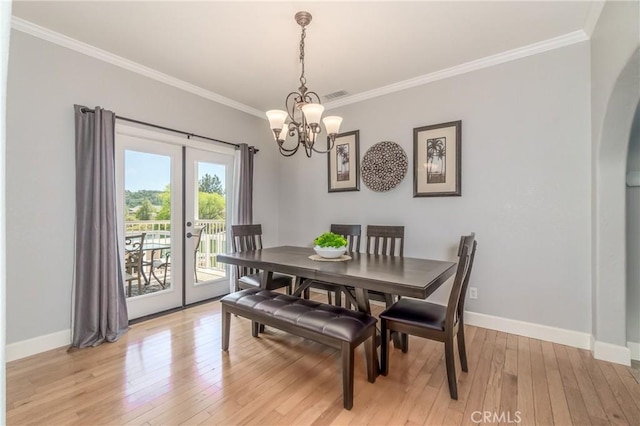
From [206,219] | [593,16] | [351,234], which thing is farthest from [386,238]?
[593,16]

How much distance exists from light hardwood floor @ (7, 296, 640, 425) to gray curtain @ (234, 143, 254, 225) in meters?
1.78

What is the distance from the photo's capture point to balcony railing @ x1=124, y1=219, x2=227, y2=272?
11.1 ft

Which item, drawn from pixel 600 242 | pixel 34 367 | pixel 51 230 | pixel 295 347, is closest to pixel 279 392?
pixel 295 347

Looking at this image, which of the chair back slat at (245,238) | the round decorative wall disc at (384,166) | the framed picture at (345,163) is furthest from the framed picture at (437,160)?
the chair back slat at (245,238)

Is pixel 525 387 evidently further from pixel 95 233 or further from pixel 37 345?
pixel 37 345

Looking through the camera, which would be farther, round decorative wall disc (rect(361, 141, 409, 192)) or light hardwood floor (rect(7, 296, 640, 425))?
round decorative wall disc (rect(361, 141, 409, 192))

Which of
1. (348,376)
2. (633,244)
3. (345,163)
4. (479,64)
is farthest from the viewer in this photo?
(345,163)

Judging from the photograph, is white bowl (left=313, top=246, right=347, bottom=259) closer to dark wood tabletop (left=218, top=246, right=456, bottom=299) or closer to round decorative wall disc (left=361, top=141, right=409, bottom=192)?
dark wood tabletop (left=218, top=246, right=456, bottom=299)

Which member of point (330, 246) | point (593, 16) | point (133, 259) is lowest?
point (133, 259)

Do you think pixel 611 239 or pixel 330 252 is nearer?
pixel 611 239

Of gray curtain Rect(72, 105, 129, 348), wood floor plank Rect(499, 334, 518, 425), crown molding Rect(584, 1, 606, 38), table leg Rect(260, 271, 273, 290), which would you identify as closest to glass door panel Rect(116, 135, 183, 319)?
gray curtain Rect(72, 105, 129, 348)

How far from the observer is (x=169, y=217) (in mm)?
3516

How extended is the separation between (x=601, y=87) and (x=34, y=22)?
4.66m

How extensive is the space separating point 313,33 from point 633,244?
3253 millimetres
